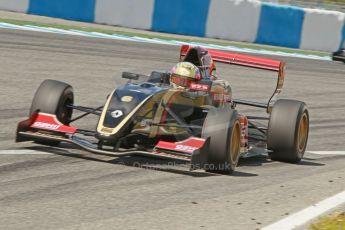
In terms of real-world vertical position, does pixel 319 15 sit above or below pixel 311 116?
above

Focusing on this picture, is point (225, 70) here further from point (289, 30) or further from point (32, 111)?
point (32, 111)

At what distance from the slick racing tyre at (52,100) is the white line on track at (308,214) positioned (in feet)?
9.31

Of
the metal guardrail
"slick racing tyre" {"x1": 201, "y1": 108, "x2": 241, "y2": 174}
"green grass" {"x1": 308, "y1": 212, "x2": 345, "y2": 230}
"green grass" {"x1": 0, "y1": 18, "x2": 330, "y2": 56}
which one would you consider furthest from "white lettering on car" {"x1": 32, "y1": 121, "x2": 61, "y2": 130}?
the metal guardrail

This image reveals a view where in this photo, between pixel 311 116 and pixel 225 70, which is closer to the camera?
pixel 311 116

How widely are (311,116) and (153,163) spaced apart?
568 cm

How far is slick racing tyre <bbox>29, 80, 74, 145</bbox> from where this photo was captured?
8.35 metres

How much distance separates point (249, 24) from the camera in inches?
926

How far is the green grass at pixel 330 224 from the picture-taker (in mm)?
5574

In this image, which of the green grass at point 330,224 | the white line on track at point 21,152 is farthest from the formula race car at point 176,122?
the green grass at point 330,224

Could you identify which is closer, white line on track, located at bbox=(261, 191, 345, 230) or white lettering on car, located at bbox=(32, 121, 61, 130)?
white line on track, located at bbox=(261, 191, 345, 230)

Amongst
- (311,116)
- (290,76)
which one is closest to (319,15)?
(290,76)

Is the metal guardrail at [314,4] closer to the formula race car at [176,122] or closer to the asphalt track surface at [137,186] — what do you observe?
the asphalt track surface at [137,186]

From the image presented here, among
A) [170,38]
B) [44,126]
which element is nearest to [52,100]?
[44,126]

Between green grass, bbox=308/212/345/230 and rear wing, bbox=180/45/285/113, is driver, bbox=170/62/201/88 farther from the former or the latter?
green grass, bbox=308/212/345/230
